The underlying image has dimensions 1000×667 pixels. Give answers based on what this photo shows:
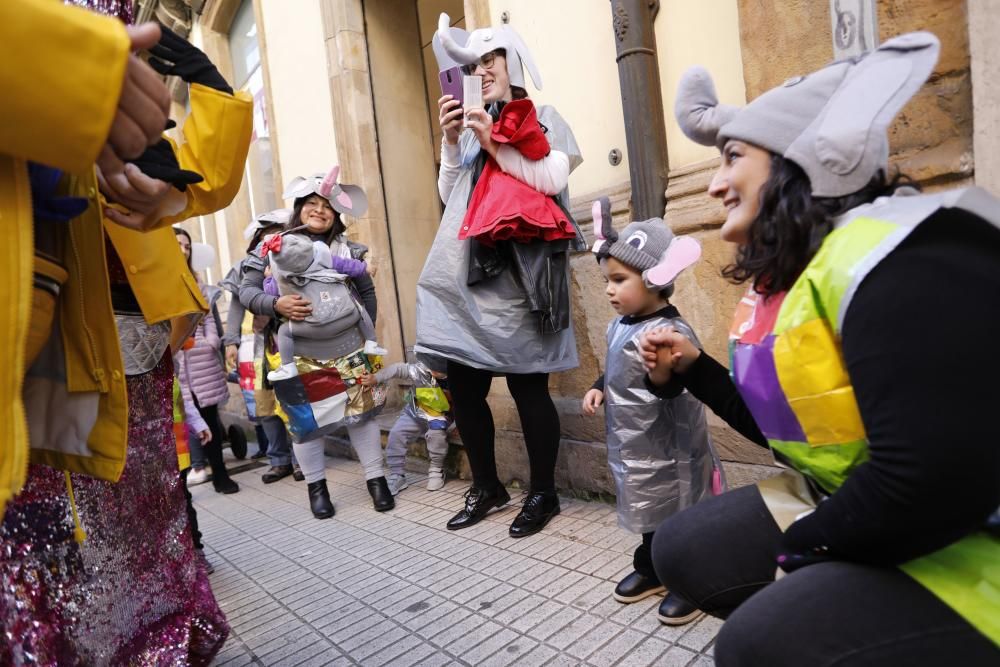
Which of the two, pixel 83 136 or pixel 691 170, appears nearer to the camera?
pixel 83 136

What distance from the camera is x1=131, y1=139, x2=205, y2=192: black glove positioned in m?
1.13

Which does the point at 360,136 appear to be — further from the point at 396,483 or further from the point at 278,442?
the point at 396,483

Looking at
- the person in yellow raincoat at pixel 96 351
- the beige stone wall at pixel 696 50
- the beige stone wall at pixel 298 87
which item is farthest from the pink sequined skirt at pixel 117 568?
the beige stone wall at pixel 298 87

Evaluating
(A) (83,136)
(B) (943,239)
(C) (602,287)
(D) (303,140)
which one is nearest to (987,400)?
(B) (943,239)

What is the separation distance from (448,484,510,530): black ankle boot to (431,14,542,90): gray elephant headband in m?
1.99

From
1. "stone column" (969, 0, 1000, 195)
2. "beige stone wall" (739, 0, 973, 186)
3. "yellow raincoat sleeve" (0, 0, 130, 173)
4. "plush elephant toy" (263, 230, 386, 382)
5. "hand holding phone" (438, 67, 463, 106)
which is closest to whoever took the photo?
"yellow raincoat sleeve" (0, 0, 130, 173)

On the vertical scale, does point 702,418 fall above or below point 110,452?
below

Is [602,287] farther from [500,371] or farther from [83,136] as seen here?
[83,136]

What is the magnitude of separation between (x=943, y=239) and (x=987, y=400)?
0.24 meters

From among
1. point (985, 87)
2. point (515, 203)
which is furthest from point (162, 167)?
point (985, 87)

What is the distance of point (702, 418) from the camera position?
2.13 m

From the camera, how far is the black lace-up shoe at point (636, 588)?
2.13 metres

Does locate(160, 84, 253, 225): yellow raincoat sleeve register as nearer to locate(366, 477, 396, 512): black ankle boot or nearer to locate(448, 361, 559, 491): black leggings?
locate(448, 361, 559, 491): black leggings

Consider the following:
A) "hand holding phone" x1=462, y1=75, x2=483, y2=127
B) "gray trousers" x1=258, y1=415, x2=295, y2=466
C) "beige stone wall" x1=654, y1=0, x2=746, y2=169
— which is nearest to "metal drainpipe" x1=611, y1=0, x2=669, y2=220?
"beige stone wall" x1=654, y1=0, x2=746, y2=169
